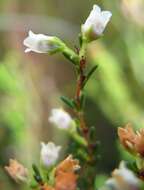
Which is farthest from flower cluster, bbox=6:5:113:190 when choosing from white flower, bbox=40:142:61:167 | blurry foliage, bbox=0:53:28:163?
Result: blurry foliage, bbox=0:53:28:163

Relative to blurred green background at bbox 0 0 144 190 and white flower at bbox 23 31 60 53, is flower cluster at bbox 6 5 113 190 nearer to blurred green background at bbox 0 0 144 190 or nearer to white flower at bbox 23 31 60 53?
white flower at bbox 23 31 60 53

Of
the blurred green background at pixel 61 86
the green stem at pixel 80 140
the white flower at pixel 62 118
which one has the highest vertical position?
the green stem at pixel 80 140

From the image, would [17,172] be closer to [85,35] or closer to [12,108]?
[85,35]

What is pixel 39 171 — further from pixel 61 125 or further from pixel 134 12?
pixel 134 12

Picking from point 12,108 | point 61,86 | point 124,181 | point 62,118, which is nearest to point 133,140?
point 124,181

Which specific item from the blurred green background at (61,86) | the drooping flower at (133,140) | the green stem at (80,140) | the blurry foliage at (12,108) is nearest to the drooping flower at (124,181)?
the drooping flower at (133,140)

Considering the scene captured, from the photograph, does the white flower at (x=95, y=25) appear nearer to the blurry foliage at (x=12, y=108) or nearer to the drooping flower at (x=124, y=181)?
the drooping flower at (x=124, y=181)
